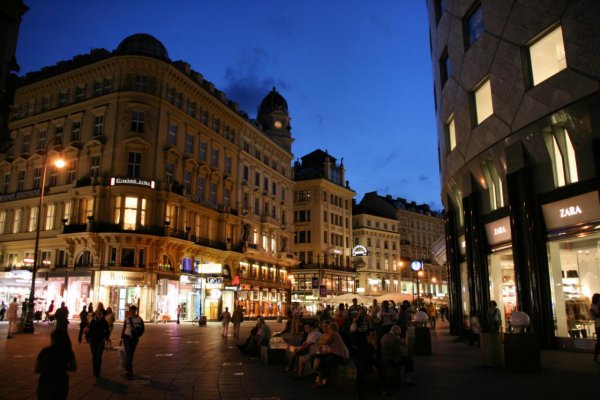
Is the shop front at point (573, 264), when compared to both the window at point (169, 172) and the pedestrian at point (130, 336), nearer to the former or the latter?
the pedestrian at point (130, 336)

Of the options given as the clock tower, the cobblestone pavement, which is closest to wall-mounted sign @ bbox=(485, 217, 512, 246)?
the cobblestone pavement

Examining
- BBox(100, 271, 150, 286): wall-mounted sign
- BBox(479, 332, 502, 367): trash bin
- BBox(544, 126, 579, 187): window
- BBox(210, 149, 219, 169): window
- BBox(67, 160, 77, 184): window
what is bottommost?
BBox(479, 332, 502, 367): trash bin

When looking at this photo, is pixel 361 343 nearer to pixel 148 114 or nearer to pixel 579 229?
pixel 579 229

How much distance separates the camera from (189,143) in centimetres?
5103

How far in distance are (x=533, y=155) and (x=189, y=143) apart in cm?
3756

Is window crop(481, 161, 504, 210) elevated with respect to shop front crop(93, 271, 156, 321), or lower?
elevated

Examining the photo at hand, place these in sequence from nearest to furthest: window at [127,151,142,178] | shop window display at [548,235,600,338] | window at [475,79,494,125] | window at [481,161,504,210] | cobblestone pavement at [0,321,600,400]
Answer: cobblestone pavement at [0,321,600,400], shop window display at [548,235,600,338], window at [475,79,494,125], window at [481,161,504,210], window at [127,151,142,178]

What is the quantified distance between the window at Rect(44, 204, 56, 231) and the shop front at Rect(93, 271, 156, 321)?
8386 millimetres

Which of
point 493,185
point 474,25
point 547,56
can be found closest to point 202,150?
point 474,25

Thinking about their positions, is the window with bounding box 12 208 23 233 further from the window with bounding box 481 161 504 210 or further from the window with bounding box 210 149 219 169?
the window with bounding box 481 161 504 210

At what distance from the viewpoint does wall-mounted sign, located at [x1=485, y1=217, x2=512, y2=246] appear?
2108 cm

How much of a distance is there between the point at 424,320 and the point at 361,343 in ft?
28.1

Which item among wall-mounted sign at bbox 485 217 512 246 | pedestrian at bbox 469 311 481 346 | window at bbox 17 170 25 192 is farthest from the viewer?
window at bbox 17 170 25 192

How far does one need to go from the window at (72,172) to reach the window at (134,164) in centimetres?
563
